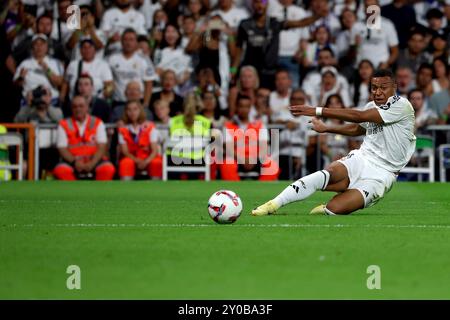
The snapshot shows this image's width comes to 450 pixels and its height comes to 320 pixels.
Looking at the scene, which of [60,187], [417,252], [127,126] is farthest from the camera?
[127,126]

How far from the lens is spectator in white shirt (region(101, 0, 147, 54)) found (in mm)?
23625

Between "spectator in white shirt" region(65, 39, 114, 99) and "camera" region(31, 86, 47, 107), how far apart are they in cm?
69

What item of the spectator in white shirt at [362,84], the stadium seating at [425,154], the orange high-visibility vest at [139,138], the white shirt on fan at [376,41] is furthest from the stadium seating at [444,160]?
the orange high-visibility vest at [139,138]

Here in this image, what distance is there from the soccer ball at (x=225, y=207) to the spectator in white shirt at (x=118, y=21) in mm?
12010

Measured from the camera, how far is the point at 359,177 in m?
13.4

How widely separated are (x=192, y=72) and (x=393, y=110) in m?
11.0

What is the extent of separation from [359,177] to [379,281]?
536 cm

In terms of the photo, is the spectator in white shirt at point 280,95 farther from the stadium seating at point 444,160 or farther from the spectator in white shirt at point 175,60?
the stadium seating at point 444,160

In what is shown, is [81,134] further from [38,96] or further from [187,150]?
[187,150]

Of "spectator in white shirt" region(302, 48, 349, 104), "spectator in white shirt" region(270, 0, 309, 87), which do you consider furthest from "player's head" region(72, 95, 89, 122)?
"spectator in white shirt" region(302, 48, 349, 104)

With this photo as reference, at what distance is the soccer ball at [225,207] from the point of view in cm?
1206
